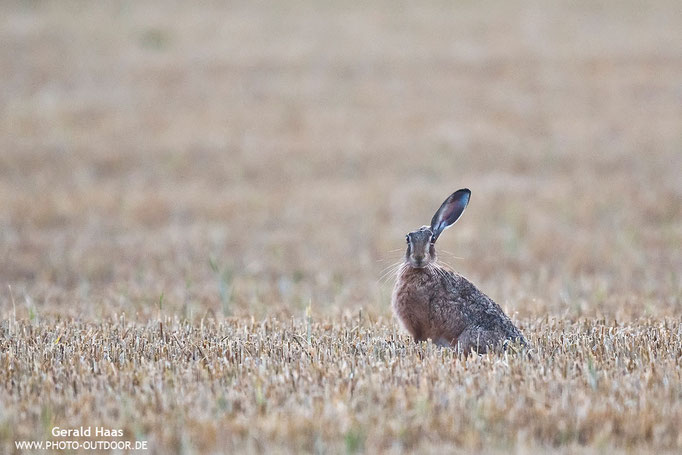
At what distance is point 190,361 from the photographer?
5.19 m

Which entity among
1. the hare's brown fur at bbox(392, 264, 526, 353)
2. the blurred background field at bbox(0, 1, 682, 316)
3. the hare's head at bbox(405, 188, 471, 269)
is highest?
the blurred background field at bbox(0, 1, 682, 316)

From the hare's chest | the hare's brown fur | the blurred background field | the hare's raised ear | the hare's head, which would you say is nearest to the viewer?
the hare's brown fur

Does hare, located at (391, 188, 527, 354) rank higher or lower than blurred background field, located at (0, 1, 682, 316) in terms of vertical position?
lower

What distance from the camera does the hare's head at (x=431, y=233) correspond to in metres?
5.91

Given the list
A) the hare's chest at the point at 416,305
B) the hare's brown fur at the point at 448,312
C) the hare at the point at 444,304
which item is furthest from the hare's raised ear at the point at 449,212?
the hare's chest at the point at 416,305

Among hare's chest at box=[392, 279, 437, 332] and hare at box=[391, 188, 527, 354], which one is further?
hare's chest at box=[392, 279, 437, 332]

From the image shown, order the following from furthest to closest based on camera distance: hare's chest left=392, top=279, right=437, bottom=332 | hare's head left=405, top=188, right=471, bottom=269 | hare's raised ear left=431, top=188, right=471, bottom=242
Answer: hare's raised ear left=431, top=188, right=471, bottom=242, hare's head left=405, top=188, right=471, bottom=269, hare's chest left=392, top=279, right=437, bottom=332

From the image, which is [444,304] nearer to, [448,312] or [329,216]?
[448,312]

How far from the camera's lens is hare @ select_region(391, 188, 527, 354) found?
5562mm

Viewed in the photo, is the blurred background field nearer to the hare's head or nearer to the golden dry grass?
the golden dry grass

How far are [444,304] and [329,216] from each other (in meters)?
8.88

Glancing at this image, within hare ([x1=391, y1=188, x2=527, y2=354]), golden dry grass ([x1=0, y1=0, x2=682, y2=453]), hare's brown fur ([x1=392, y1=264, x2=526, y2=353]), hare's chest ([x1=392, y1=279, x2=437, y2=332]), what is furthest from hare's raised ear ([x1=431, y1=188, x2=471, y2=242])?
golden dry grass ([x1=0, y1=0, x2=682, y2=453])

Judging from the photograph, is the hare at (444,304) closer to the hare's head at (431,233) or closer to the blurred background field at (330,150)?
the hare's head at (431,233)

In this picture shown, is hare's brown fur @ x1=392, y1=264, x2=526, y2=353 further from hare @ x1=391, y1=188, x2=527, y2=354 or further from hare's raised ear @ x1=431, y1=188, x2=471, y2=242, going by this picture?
hare's raised ear @ x1=431, y1=188, x2=471, y2=242
